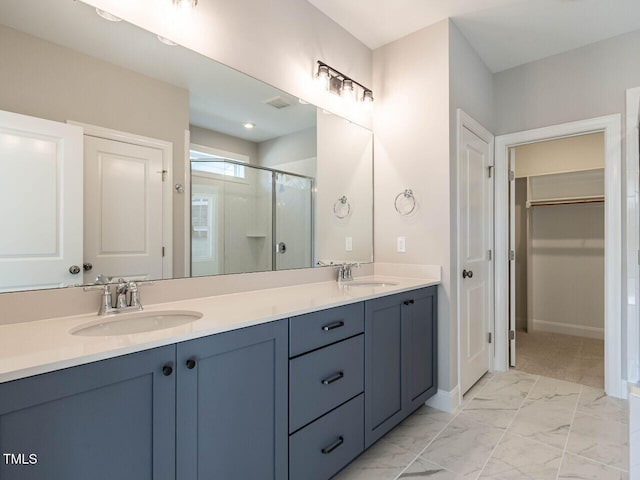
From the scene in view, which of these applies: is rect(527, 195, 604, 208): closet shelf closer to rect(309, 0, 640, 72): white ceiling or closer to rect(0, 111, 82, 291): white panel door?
rect(309, 0, 640, 72): white ceiling

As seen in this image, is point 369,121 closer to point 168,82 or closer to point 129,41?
point 168,82

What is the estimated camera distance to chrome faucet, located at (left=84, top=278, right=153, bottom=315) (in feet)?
4.15

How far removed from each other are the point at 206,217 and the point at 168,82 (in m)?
0.63

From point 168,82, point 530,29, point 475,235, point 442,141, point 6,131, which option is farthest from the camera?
point 475,235

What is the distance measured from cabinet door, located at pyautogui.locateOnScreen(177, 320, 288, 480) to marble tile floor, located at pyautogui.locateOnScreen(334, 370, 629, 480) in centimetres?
67

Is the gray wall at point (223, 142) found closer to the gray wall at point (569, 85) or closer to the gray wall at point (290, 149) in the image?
the gray wall at point (290, 149)

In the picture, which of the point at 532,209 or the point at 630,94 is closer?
the point at 630,94

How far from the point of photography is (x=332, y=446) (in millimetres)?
1483

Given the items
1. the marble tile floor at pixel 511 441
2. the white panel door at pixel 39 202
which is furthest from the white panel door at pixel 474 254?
the white panel door at pixel 39 202

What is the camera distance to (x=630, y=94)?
94.7 inches

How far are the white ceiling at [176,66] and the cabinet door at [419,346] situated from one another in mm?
1313

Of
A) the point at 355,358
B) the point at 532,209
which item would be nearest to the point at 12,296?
the point at 355,358

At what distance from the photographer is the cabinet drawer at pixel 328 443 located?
134 cm

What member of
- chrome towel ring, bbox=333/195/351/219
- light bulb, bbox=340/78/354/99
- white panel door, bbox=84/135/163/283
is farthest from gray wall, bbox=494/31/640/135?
white panel door, bbox=84/135/163/283
